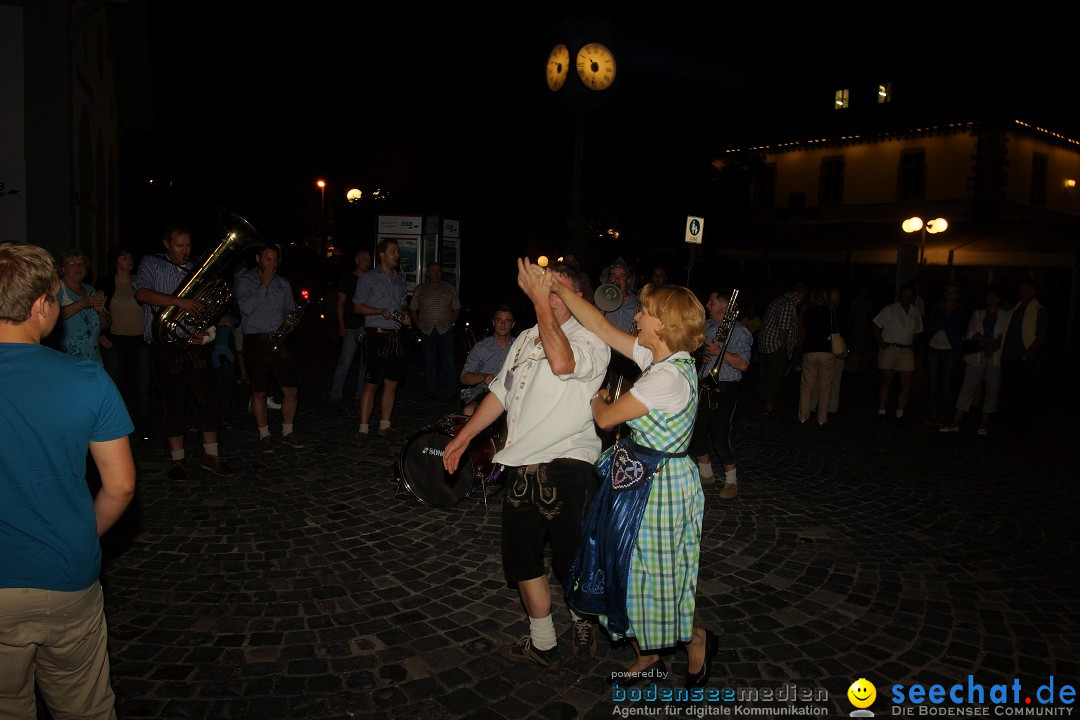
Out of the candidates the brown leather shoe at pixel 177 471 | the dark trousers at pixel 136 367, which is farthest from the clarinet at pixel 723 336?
the dark trousers at pixel 136 367

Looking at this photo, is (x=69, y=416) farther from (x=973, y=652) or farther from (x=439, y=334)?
(x=439, y=334)

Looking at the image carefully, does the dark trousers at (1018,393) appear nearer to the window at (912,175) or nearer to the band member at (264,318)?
the band member at (264,318)

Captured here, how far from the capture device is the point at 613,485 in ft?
10.5

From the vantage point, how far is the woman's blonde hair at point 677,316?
3131mm

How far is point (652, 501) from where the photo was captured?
3.13 meters

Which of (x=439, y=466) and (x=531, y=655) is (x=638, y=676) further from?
(x=439, y=466)

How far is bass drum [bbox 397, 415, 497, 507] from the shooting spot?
5.57 metres

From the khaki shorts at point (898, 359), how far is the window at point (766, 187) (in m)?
26.4

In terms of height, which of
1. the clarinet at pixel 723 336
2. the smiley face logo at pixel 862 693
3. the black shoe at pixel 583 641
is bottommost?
the smiley face logo at pixel 862 693

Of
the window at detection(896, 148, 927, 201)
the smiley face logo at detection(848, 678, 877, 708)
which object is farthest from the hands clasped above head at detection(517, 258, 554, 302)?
the window at detection(896, 148, 927, 201)

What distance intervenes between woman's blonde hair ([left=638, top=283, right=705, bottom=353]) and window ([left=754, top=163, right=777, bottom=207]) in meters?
34.1

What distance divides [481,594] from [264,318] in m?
4.05

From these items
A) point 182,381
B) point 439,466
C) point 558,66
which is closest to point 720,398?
point 439,466

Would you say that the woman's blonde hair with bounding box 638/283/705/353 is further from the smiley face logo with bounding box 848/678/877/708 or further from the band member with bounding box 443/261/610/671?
the smiley face logo with bounding box 848/678/877/708
